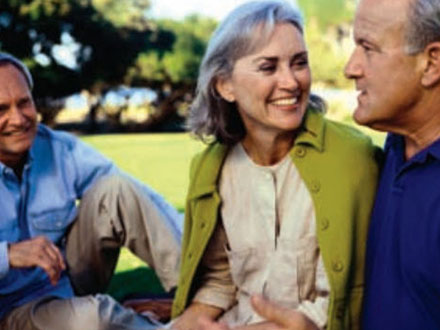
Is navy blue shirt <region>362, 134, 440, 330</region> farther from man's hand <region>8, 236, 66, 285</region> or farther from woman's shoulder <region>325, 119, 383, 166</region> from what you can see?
man's hand <region>8, 236, 66, 285</region>

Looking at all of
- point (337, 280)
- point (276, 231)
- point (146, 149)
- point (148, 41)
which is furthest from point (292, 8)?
point (148, 41)

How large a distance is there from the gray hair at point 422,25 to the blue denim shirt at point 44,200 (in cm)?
210

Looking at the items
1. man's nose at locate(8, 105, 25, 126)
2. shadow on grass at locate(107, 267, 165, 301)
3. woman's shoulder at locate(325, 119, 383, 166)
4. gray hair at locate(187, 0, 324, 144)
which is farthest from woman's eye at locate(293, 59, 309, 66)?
shadow on grass at locate(107, 267, 165, 301)

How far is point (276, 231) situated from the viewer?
9.55ft

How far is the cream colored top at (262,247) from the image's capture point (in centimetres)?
282

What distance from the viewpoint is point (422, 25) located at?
2188 mm

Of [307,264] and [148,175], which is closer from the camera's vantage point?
[307,264]

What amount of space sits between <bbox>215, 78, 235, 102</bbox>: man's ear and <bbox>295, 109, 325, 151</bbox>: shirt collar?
12.4 inches

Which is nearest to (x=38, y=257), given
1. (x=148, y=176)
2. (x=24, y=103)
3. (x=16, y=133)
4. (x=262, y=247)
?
(x=16, y=133)

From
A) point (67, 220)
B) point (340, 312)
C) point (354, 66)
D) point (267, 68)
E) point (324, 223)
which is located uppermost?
point (354, 66)

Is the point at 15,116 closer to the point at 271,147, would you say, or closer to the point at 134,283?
the point at 271,147

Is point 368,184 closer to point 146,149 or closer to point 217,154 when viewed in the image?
point 217,154

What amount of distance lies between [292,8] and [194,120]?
2.01 ft

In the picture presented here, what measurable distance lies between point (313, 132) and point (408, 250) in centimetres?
72
